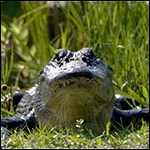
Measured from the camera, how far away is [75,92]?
4371mm

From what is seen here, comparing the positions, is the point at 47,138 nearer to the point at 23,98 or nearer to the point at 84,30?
the point at 23,98

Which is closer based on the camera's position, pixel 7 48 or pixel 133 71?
pixel 133 71

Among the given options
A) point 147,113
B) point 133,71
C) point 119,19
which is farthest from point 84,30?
point 147,113

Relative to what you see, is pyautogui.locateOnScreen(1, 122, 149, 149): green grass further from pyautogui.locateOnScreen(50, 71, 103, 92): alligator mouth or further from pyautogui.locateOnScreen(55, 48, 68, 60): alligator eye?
pyautogui.locateOnScreen(55, 48, 68, 60): alligator eye

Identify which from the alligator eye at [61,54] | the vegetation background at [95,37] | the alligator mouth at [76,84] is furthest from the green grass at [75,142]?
the vegetation background at [95,37]

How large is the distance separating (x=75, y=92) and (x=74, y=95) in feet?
0.28

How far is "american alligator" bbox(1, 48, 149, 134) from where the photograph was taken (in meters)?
4.36

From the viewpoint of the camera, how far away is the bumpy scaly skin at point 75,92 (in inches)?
171

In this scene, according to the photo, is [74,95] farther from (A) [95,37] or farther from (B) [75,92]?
(A) [95,37]

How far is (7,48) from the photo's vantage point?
8.00m

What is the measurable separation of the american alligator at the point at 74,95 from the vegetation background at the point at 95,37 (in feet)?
2.32

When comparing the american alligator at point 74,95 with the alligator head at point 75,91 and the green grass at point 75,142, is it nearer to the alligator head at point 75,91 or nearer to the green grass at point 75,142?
the alligator head at point 75,91

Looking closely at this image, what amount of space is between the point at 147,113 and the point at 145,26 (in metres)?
1.46

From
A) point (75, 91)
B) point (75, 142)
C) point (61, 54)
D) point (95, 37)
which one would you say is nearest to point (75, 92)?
point (75, 91)
